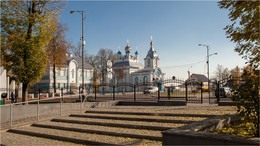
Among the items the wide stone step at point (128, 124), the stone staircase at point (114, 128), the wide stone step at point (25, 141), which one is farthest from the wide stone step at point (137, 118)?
the wide stone step at point (25, 141)

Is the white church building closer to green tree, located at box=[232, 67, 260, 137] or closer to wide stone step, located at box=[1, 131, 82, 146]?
wide stone step, located at box=[1, 131, 82, 146]

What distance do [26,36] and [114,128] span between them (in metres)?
9.16

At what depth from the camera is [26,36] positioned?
1337 centimetres

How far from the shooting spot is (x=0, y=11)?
12.9 meters

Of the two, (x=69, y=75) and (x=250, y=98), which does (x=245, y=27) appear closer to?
(x=250, y=98)

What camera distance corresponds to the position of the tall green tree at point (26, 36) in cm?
1293

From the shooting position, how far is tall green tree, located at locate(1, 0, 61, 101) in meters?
12.9

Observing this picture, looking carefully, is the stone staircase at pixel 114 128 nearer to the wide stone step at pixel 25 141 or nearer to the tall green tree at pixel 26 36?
the wide stone step at pixel 25 141

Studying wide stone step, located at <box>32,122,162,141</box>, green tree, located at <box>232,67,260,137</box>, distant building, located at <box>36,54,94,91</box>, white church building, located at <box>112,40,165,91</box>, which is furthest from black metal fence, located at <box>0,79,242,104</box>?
white church building, located at <box>112,40,165,91</box>

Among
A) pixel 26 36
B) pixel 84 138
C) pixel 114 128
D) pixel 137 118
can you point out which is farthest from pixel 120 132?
pixel 26 36

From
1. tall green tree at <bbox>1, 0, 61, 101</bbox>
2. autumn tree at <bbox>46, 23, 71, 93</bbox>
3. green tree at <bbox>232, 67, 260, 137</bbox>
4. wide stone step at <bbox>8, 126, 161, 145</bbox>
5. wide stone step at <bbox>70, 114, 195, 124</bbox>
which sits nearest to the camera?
green tree at <bbox>232, 67, 260, 137</bbox>

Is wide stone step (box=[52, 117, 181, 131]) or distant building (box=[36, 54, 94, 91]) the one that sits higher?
distant building (box=[36, 54, 94, 91])

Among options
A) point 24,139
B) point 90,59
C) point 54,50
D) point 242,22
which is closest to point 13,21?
point 24,139

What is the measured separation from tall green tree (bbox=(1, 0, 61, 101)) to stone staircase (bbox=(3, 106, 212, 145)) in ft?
14.6
